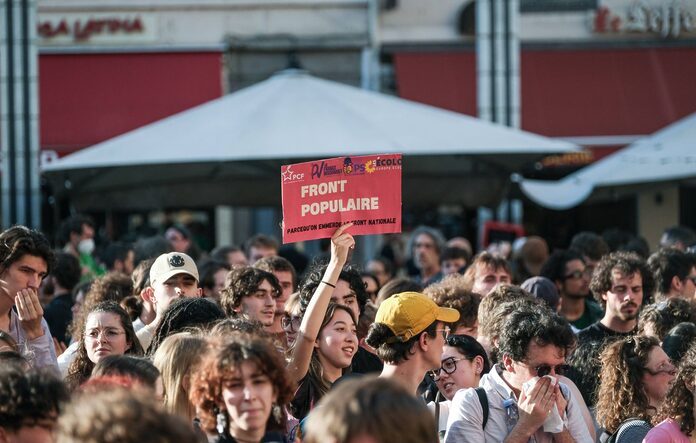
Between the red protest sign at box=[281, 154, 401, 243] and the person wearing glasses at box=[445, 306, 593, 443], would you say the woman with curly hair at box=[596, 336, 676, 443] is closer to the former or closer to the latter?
the person wearing glasses at box=[445, 306, 593, 443]

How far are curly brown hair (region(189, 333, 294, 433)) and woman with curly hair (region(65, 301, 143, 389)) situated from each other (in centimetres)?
208

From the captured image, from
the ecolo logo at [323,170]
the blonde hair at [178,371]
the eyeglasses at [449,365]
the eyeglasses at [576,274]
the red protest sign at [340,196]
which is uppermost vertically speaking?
the ecolo logo at [323,170]

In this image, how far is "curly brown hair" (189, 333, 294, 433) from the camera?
4.36 m

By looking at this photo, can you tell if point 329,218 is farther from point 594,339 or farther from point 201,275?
point 201,275

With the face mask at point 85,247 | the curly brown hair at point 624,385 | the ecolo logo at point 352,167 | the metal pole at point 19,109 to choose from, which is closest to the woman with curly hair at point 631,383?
the curly brown hair at point 624,385

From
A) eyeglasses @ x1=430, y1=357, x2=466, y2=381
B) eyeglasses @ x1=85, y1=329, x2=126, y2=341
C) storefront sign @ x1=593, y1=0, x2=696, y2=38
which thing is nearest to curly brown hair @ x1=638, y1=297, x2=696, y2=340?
eyeglasses @ x1=430, y1=357, x2=466, y2=381

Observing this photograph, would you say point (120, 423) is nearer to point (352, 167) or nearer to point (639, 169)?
point (352, 167)

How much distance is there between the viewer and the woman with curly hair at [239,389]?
4328 millimetres

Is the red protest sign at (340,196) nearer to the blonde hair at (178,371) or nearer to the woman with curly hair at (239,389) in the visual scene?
the blonde hair at (178,371)

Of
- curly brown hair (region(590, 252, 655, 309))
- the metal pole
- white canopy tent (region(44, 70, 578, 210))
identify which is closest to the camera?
curly brown hair (region(590, 252, 655, 309))

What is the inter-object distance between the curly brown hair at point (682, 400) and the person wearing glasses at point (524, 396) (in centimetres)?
36

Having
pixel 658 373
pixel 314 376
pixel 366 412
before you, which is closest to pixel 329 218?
pixel 314 376

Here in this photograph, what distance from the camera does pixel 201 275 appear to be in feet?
31.8

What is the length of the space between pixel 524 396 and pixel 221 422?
5.58ft
